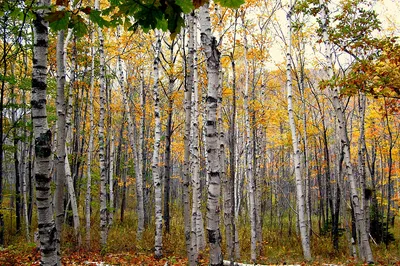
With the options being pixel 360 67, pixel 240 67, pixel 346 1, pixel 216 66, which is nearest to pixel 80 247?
pixel 216 66

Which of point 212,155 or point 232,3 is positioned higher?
point 232,3

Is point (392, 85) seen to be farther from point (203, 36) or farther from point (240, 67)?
point (240, 67)

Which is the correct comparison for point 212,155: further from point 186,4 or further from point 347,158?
point 347,158

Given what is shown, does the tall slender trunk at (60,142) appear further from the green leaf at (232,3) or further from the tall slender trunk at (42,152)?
the green leaf at (232,3)

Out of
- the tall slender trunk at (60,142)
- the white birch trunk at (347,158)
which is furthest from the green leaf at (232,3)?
the white birch trunk at (347,158)

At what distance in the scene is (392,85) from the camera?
18.2ft

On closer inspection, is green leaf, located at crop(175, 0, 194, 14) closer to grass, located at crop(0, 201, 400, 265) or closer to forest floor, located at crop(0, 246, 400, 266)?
forest floor, located at crop(0, 246, 400, 266)

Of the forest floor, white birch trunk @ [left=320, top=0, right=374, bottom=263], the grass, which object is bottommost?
the grass

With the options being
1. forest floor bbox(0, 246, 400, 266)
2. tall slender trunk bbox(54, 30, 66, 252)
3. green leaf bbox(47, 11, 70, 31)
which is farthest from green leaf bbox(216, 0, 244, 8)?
forest floor bbox(0, 246, 400, 266)

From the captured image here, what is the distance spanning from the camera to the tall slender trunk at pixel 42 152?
2699 mm

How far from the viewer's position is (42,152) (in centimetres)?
269

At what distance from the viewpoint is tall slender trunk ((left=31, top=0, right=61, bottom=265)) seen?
2.70m

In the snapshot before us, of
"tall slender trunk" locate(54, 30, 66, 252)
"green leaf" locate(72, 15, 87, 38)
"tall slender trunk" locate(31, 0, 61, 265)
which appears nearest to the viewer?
"green leaf" locate(72, 15, 87, 38)

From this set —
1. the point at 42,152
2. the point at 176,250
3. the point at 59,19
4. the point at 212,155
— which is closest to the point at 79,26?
the point at 59,19
